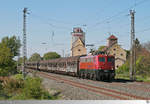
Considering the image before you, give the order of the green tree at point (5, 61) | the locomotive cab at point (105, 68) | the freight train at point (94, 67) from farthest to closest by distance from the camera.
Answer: the green tree at point (5, 61) < the freight train at point (94, 67) < the locomotive cab at point (105, 68)

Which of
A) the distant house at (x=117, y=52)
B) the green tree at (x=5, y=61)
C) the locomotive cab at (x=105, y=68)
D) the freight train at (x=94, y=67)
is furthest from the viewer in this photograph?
the distant house at (x=117, y=52)

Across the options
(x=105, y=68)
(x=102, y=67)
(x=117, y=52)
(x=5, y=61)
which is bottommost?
(x=105, y=68)

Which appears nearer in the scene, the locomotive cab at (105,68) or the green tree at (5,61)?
the locomotive cab at (105,68)

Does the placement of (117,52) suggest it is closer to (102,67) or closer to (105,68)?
(105,68)

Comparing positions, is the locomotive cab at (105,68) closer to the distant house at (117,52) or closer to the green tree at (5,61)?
the green tree at (5,61)

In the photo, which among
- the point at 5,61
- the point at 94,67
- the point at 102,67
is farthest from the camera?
the point at 5,61

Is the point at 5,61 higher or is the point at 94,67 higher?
the point at 5,61

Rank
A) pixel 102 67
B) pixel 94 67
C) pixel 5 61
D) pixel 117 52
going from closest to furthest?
1. pixel 102 67
2. pixel 94 67
3. pixel 5 61
4. pixel 117 52

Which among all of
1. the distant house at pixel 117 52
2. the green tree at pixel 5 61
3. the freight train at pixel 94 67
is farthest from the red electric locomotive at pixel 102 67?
the distant house at pixel 117 52

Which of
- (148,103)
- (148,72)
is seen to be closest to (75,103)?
(148,103)

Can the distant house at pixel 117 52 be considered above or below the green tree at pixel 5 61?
above

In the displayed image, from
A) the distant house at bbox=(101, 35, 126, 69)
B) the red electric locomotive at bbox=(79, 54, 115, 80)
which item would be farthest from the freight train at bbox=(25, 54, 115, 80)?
the distant house at bbox=(101, 35, 126, 69)

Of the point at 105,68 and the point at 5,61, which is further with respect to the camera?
the point at 5,61

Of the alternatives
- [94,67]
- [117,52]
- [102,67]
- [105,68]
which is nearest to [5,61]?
[94,67]
